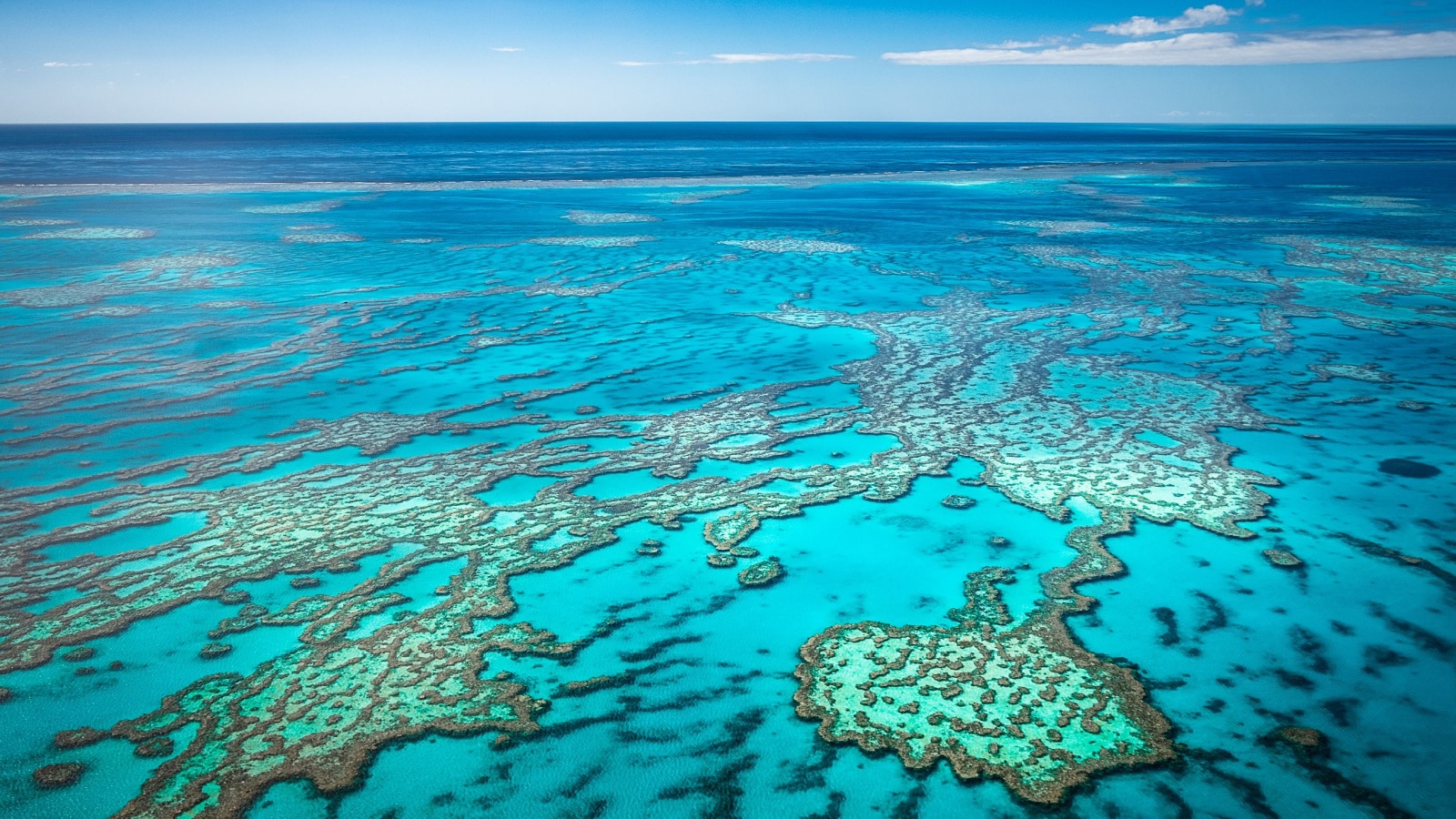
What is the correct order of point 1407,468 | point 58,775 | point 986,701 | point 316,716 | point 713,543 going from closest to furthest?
1. point 58,775
2. point 316,716
3. point 986,701
4. point 713,543
5. point 1407,468

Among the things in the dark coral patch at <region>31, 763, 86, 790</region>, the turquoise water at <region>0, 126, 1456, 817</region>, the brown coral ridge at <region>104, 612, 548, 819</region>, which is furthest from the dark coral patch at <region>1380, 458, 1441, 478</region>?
the dark coral patch at <region>31, 763, 86, 790</region>

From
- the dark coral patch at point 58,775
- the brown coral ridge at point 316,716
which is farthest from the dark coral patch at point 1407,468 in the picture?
the dark coral patch at point 58,775

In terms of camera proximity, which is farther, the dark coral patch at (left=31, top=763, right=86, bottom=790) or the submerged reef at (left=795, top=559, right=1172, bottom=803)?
the submerged reef at (left=795, top=559, right=1172, bottom=803)

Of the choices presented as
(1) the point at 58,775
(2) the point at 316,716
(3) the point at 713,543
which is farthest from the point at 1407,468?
(1) the point at 58,775

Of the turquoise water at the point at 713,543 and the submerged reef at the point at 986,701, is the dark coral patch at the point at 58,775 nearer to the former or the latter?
the turquoise water at the point at 713,543

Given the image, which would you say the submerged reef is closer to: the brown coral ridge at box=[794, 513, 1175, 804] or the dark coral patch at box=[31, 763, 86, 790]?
the brown coral ridge at box=[794, 513, 1175, 804]

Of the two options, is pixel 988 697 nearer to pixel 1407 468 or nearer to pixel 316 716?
pixel 316 716

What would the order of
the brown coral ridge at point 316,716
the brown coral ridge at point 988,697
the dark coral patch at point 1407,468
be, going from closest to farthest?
1. the brown coral ridge at point 316,716
2. the brown coral ridge at point 988,697
3. the dark coral patch at point 1407,468
